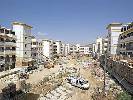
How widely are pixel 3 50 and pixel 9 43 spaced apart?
14.8 ft

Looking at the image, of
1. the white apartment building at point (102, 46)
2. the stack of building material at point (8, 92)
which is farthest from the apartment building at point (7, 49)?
the white apartment building at point (102, 46)

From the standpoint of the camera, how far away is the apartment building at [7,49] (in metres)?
52.4

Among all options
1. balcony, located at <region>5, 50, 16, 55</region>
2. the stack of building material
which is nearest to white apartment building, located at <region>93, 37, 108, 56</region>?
balcony, located at <region>5, 50, 16, 55</region>

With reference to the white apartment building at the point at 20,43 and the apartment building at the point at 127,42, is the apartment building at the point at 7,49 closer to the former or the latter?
A: the white apartment building at the point at 20,43

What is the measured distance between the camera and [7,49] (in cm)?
Result: 5572

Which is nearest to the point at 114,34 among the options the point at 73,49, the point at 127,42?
the point at 127,42

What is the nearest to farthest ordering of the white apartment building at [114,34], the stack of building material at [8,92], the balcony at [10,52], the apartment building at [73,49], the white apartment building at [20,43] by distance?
the stack of building material at [8,92]
the balcony at [10,52]
the white apartment building at [20,43]
the white apartment building at [114,34]
the apartment building at [73,49]

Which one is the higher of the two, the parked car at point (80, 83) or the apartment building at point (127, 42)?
the apartment building at point (127, 42)

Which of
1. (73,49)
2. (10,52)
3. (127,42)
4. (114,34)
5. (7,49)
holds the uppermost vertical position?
(114,34)

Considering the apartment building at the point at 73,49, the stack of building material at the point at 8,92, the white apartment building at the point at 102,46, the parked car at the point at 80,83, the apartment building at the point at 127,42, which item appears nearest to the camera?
the stack of building material at the point at 8,92

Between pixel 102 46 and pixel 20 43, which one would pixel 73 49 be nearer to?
pixel 102 46

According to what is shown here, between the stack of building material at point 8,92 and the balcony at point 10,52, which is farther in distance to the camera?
the balcony at point 10,52

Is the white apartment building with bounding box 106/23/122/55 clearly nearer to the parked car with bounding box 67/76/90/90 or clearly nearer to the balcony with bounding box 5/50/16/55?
the parked car with bounding box 67/76/90/90

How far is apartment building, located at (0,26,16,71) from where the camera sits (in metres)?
52.4
